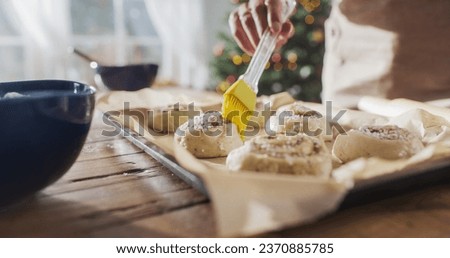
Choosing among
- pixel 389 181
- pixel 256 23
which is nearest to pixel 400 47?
pixel 256 23

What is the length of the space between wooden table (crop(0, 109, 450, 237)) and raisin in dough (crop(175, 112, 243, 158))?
0.77 feet

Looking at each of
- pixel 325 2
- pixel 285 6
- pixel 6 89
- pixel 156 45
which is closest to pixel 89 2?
pixel 156 45

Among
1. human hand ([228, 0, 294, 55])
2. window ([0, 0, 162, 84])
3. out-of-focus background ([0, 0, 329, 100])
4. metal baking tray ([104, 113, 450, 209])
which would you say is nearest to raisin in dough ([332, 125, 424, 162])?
metal baking tray ([104, 113, 450, 209])

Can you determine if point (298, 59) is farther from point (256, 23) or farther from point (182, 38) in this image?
point (256, 23)

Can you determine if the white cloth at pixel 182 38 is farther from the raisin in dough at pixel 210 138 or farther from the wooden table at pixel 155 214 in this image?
the wooden table at pixel 155 214

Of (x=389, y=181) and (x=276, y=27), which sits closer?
(x=389, y=181)

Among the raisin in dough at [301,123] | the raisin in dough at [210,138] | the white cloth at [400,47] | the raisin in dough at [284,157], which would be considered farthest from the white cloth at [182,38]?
the raisin in dough at [284,157]

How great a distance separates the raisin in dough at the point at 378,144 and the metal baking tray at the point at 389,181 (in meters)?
0.13

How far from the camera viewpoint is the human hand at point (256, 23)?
3.36 ft

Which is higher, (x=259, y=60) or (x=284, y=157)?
(x=259, y=60)

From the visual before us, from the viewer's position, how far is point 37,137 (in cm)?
49

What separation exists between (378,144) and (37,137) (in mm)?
575

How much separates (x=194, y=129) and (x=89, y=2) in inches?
112
